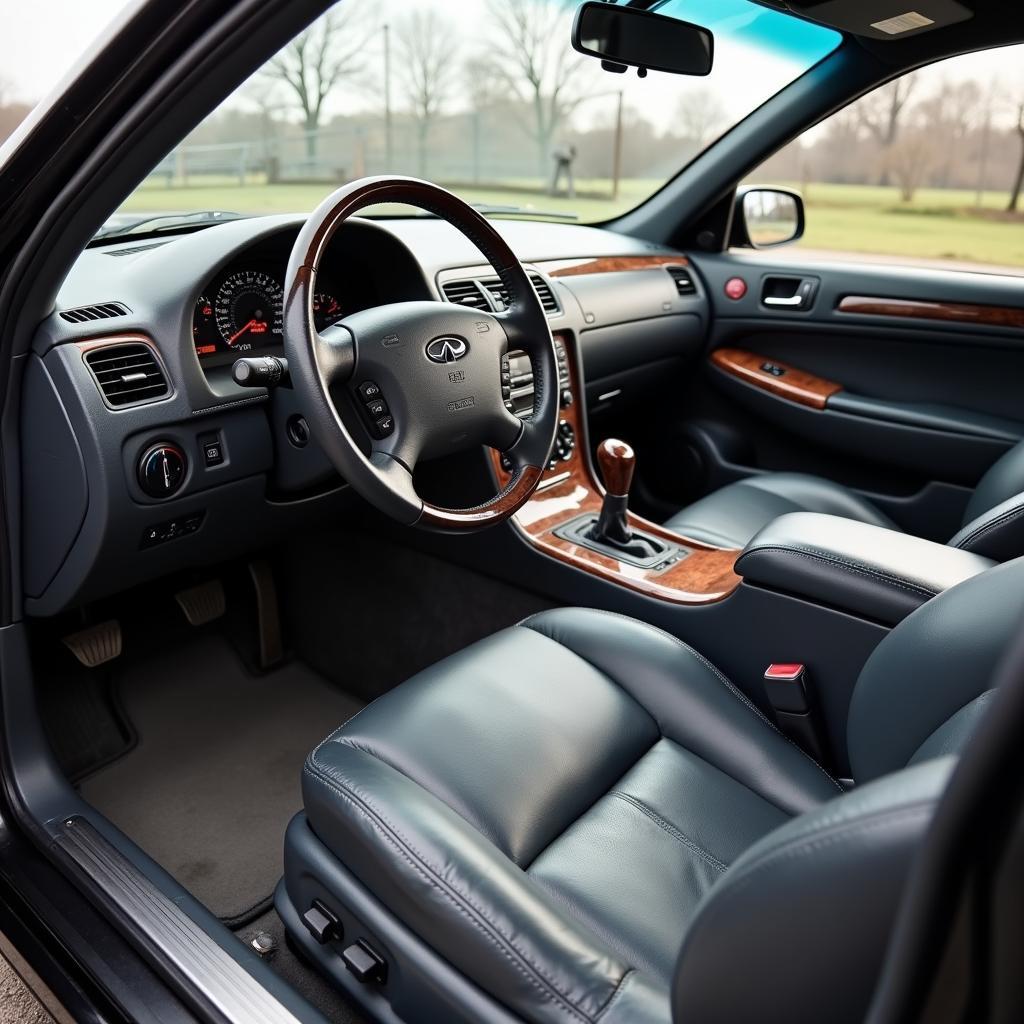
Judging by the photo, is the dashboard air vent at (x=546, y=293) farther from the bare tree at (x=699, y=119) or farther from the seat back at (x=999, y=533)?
the seat back at (x=999, y=533)

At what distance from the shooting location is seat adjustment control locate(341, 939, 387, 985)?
3.52ft

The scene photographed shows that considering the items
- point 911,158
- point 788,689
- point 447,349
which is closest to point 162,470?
point 447,349

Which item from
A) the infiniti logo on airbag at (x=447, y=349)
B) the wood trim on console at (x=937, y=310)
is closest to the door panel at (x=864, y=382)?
the wood trim on console at (x=937, y=310)

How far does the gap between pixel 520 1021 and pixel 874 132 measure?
8.01ft

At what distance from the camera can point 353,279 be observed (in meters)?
1.85

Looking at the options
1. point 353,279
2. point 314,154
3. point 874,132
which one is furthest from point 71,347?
point 314,154

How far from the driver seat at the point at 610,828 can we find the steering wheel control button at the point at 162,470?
549 millimetres

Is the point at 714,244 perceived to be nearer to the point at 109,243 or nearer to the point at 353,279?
the point at 353,279

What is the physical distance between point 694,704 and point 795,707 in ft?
0.60

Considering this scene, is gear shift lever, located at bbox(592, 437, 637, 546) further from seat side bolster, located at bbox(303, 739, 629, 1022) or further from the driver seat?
seat side bolster, located at bbox(303, 739, 629, 1022)

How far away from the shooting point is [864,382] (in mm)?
2641

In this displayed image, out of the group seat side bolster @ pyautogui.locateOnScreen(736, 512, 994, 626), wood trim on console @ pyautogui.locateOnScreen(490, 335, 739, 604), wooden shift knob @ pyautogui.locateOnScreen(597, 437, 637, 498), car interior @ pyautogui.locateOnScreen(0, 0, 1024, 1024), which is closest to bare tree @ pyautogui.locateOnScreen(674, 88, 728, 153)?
car interior @ pyautogui.locateOnScreen(0, 0, 1024, 1024)

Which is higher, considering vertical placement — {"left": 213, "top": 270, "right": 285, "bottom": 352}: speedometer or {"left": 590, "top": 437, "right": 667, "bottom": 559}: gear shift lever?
{"left": 213, "top": 270, "right": 285, "bottom": 352}: speedometer

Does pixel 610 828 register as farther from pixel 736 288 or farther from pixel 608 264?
pixel 736 288
